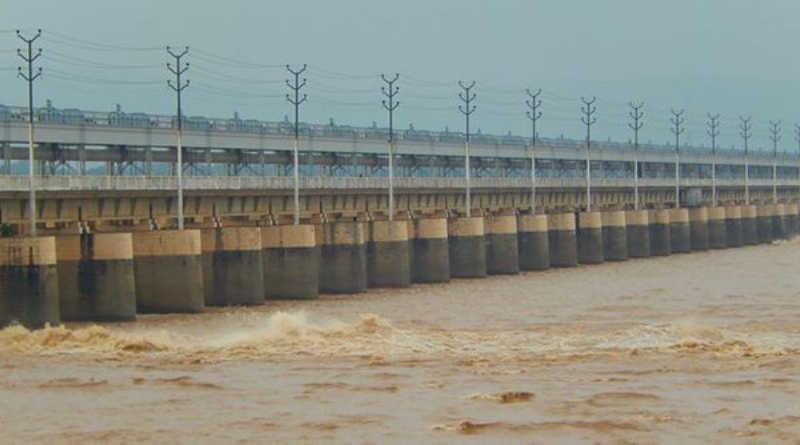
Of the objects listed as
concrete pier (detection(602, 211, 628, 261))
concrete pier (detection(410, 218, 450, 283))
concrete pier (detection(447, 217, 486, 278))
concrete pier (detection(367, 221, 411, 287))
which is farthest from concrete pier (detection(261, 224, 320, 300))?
concrete pier (detection(602, 211, 628, 261))

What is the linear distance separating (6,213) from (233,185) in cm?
1527

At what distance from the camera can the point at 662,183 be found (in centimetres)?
12812

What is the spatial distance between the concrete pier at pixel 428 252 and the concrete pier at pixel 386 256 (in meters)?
3.72

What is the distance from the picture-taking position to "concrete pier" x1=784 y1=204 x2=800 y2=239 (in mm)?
133163

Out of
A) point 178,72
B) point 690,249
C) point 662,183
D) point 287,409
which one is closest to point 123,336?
point 287,409

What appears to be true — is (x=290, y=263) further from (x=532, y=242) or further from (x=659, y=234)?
(x=659, y=234)

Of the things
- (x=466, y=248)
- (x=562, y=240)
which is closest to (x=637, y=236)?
(x=562, y=240)

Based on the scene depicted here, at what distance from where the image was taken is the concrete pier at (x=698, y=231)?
380 feet

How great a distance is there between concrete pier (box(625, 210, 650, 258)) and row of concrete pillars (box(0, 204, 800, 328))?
5.86 ft

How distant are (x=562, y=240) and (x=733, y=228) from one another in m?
31.3

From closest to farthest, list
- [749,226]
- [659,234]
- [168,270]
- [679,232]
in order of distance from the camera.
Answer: [168,270]
[659,234]
[679,232]
[749,226]

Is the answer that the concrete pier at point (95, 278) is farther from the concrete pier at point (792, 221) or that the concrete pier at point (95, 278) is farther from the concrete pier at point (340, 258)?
the concrete pier at point (792, 221)

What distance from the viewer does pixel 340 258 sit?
70.7 m

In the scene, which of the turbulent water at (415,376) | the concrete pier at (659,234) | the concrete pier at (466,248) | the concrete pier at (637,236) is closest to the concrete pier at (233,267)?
the turbulent water at (415,376)
